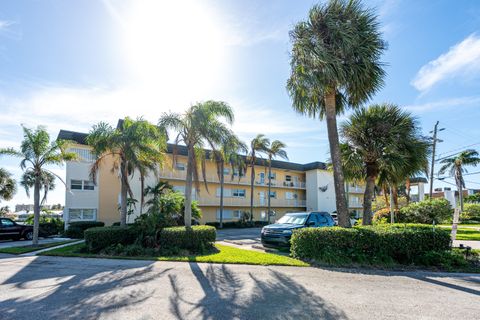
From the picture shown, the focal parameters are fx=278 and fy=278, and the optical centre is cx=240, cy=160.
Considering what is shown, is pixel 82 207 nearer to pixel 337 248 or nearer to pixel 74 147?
pixel 74 147

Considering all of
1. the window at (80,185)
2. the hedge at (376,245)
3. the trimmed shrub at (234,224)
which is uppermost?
the window at (80,185)

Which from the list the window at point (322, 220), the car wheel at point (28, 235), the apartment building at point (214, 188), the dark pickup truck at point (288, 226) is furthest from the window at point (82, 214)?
the window at point (322, 220)

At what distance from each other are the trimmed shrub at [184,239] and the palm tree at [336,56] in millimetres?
5642

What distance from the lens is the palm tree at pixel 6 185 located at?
1013 inches

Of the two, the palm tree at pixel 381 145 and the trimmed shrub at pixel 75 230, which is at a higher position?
the palm tree at pixel 381 145

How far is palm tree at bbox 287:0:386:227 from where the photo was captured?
1071 centimetres

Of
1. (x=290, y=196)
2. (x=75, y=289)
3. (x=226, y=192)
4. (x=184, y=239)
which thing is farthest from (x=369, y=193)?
(x=290, y=196)

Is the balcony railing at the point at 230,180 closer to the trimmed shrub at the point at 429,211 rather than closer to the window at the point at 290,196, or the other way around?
the window at the point at 290,196

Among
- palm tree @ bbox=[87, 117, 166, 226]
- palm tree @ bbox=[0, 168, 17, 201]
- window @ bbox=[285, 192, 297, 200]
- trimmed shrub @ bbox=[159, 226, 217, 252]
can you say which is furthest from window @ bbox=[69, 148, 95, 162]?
window @ bbox=[285, 192, 297, 200]

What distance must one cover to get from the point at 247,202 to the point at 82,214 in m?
17.5

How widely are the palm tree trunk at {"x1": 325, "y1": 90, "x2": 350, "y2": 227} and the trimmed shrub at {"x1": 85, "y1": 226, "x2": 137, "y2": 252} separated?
9.30 meters

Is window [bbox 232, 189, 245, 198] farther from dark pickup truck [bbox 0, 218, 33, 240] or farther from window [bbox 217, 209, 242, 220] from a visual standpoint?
dark pickup truck [bbox 0, 218, 33, 240]

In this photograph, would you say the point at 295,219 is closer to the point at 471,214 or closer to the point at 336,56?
the point at 336,56

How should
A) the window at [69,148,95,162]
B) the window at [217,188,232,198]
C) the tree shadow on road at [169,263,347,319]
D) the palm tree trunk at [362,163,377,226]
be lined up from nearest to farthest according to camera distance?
the tree shadow on road at [169,263,347,319] < the palm tree trunk at [362,163,377,226] < the window at [69,148,95,162] < the window at [217,188,232,198]
